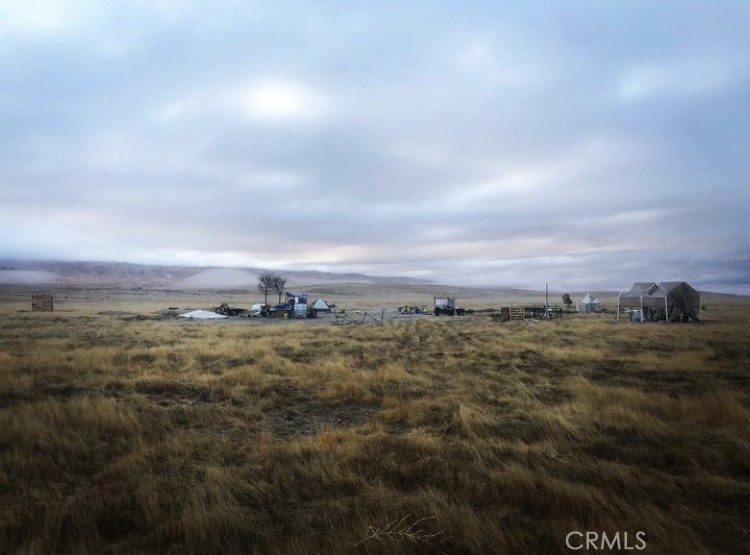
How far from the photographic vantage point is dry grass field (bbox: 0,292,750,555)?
3967 millimetres

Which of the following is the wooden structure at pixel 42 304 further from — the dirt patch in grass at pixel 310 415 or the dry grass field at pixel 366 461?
the dirt patch in grass at pixel 310 415

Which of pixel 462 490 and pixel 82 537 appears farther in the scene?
pixel 462 490

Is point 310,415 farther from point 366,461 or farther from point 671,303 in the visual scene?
point 671,303

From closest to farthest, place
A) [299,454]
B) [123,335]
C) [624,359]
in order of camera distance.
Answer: [299,454] < [624,359] < [123,335]

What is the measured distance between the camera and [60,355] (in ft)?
51.1

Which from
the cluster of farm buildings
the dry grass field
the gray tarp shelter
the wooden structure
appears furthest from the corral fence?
the wooden structure

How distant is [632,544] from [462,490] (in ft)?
5.38

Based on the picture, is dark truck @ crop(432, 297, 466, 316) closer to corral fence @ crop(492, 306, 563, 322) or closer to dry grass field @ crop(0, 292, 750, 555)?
corral fence @ crop(492, 306, 563, 322)

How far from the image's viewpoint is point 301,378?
12.6 metres

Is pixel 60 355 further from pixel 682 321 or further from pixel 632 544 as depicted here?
pixel 682 321

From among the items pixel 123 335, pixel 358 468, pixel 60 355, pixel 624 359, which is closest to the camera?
pixel 358 468

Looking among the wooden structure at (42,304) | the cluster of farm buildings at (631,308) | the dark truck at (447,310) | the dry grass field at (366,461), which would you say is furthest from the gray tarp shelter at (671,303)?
the wooden structure at (42,304)

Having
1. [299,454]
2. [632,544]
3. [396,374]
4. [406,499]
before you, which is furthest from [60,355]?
[632,544]

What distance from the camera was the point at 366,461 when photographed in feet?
19.2
